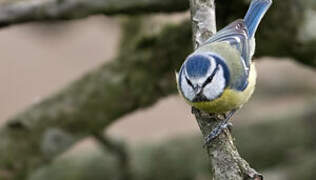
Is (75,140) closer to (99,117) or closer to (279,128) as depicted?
(99,117)

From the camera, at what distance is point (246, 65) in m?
3.27

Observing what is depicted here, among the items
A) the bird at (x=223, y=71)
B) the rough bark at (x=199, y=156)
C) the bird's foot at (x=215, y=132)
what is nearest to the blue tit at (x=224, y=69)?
the bird at (x=223, y=71)

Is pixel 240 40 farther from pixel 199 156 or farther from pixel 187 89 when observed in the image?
pixel 199 156

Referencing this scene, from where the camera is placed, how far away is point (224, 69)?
A: 308 centimetres

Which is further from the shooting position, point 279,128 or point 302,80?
point 302,80

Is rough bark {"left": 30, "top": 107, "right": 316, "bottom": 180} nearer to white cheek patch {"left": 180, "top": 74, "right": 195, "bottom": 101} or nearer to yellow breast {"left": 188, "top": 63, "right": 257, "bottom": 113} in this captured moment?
yellow breast {"left": 188, "top": 63, "right": 257, "bottom": 113}

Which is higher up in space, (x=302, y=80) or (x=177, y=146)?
(x=302, y=80)

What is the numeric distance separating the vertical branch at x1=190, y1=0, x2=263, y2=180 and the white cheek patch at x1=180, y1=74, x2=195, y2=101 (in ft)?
0.34

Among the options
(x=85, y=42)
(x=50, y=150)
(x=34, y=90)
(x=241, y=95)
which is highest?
(x=85, y=42)

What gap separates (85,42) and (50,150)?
4.74m

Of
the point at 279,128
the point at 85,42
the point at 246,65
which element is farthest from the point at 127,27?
the point at 85,42

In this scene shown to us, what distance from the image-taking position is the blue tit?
2.91m

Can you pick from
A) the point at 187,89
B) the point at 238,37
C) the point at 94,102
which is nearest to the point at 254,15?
the point at 238,37

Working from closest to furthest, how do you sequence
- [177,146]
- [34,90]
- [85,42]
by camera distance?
[177,146] → [34,90] → [85,42]
